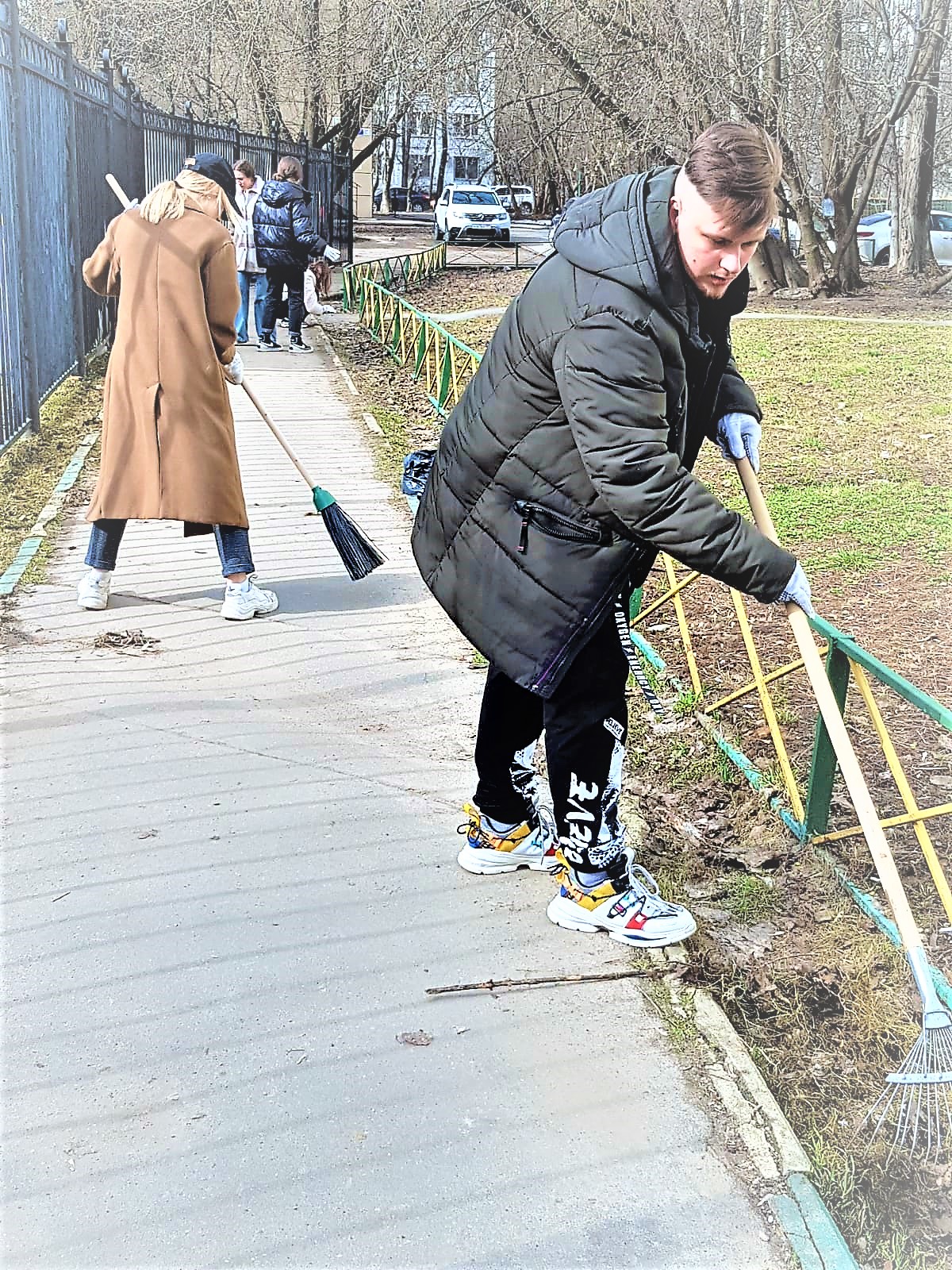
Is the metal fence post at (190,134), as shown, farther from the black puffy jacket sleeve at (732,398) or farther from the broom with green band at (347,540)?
the black puffy jacket sleeve at (732,398)

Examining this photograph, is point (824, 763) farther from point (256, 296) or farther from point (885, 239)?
point (885, 239)

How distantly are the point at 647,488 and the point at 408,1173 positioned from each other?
1.45m

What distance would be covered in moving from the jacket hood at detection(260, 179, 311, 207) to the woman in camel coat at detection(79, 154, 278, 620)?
796 centimetres

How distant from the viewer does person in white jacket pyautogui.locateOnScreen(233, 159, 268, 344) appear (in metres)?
13.2

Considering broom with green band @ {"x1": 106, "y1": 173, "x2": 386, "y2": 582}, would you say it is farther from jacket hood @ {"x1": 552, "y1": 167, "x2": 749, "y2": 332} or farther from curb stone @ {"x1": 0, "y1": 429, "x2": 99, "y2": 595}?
jacket hood @ {"x1": 552, "y1": 167, "x2": 749, "y2": 332}

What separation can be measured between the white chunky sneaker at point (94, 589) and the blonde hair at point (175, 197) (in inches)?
57.4

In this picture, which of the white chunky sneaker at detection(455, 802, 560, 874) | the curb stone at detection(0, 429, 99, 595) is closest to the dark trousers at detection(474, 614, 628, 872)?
the white chunky sneaker at detection(455, 802, 560, 874)

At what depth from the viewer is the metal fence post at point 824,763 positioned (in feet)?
11.6

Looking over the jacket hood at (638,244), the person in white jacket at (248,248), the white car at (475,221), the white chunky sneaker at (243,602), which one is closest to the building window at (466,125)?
the person in white jacket at (248,248)

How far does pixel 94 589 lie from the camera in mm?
5555

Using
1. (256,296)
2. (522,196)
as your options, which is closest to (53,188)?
(256,296)

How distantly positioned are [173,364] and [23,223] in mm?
4029

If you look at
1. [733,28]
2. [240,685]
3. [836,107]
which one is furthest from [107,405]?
[836,107]

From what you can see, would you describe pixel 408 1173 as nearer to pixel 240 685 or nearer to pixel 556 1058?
pixel 556 1058
